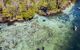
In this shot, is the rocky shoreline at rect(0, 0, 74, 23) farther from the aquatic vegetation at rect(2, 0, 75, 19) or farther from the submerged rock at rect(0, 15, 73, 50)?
the submerged rock at rect(0, 15, 73, 50)

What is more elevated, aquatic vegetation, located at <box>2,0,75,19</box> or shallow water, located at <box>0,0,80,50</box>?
aquatic vegetation, located at <box>2,0,75,19</box>

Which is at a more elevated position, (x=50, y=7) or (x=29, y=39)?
(x=50, y=7)

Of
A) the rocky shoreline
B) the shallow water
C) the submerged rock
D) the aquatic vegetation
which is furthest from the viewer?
the aquatic vegetation

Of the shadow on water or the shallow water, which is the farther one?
the shallow water

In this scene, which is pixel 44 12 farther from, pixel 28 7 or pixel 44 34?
pixel 44 34

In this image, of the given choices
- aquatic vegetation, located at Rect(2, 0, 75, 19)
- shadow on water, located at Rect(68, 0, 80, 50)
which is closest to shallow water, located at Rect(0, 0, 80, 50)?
shadow on water, located at Rect(68, 0, 80, 50)

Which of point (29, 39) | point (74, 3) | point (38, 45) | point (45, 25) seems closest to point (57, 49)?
point (38, 45)

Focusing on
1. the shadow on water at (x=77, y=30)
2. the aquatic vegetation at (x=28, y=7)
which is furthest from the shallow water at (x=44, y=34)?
the aquatic vegetation at (x=28, y=7)

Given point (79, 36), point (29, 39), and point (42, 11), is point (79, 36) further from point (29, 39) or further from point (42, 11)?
point (42, 11)

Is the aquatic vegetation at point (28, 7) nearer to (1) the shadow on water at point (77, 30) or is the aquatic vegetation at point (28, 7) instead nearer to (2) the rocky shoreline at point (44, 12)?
(2) the rocky shoreline at point (44, 12)

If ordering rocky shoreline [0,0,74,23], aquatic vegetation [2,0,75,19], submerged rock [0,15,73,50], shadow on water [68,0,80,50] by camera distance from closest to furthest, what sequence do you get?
1. shadow on water [68,0,80,50]
2. submerged rock [0,15,73,50]
3. rocky shoreline [0,0,74,23]
4. aquatic vegetation [2,0,75,19]

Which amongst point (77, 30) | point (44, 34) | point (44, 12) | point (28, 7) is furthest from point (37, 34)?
point (28, 7)
